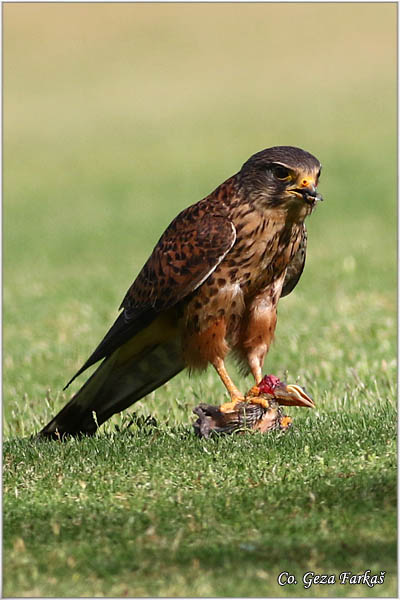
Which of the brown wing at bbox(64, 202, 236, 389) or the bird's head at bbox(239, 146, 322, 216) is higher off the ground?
the bird's head at bbox(239, 146, 322, 216)

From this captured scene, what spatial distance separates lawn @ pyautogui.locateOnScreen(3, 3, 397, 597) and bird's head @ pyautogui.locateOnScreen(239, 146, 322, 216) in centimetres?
139

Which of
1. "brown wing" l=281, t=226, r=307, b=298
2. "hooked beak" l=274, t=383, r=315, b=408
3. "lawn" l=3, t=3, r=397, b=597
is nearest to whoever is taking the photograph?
"lawn" l=3, t=3, r=397, b=597

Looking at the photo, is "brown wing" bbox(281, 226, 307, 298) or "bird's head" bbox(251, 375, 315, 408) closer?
"bird's head" bbox(251, 375, 315, 408)

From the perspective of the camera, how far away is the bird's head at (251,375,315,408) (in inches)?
238

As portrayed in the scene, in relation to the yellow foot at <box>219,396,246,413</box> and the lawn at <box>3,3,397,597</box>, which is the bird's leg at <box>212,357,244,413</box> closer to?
the yellow foot at <box>219,396,246,413</box>

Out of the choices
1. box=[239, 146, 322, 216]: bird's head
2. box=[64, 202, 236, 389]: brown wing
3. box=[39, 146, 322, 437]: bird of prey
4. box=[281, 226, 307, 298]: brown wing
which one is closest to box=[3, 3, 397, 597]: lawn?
box=[39, 146, 322, 437]: bird of prey

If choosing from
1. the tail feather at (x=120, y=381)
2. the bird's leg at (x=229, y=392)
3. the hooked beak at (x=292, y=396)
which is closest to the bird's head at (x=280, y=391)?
the hooked beak at (x=292, y=396)

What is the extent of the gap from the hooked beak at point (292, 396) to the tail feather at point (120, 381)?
81 centimetres

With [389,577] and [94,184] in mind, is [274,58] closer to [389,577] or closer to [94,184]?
[94,184]

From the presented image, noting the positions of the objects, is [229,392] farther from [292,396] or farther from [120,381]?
[120,381]

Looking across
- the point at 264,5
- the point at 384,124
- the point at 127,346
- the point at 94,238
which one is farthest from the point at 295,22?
the point at 127,346

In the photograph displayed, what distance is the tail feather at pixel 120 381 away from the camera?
21.6ft

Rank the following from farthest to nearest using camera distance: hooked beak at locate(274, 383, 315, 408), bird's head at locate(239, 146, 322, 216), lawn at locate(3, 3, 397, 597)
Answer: hooked beak at locate(274, 383, 315, 408)
bird's head at locate(239, 146, 322, 216)
lawn at locate(3, 3, 397, 597)

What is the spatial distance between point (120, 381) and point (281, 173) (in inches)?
71.4
